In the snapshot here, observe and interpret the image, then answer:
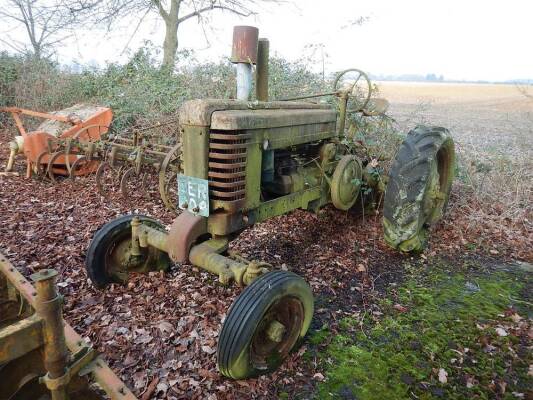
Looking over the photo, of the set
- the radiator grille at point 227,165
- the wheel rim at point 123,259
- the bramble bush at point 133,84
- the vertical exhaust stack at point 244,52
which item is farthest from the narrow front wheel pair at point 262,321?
the bramble bush at point 133,84

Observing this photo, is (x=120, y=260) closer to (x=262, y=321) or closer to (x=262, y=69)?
(x=262, y=321)

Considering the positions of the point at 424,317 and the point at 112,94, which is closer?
the point at 424,317

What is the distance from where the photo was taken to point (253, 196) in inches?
109

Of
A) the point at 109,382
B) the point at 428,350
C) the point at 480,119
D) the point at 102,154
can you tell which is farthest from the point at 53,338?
the point at 480,119

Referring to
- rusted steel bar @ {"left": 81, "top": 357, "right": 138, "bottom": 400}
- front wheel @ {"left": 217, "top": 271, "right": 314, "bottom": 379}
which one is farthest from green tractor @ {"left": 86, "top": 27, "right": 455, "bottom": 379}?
rusted steel bar @ {"left": 81, "top": 357, "right": 138, "bottom": 400}

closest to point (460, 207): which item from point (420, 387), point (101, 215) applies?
point (420, 387)

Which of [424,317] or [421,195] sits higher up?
[421,195]

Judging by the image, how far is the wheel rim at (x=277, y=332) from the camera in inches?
90.7

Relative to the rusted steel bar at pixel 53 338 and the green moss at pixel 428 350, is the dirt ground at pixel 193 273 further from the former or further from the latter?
the rusted steel bar at pixel 53 338

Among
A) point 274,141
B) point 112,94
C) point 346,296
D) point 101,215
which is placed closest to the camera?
point 274,141

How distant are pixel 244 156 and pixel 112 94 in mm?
7636

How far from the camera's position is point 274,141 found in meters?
2.88

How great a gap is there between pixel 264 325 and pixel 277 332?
0.09m

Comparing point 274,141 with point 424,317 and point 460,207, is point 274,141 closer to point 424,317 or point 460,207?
point 424,317
